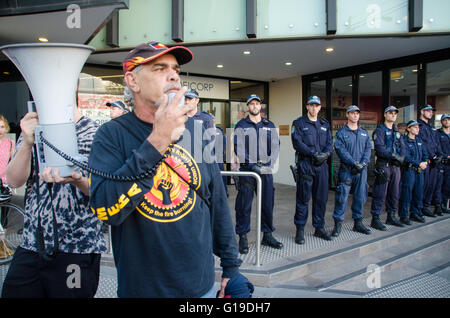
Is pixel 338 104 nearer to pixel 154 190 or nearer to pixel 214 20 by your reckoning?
pixel 214 20

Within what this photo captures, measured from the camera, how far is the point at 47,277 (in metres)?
1.58

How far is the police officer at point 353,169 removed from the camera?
4809 millimetres

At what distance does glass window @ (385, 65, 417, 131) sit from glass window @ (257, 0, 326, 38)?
3.11 m

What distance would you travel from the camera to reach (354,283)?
3625 millimetres

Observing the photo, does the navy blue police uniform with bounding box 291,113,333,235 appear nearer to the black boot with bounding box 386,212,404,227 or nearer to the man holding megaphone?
the black boot with bounding box 386,212,404,227

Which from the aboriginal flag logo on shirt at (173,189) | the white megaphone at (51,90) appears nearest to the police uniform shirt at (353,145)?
the aboriginal flag logo on shirt at (173,189)

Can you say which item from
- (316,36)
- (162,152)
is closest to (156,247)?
(162,152)

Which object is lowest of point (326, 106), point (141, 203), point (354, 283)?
point (354, 283)

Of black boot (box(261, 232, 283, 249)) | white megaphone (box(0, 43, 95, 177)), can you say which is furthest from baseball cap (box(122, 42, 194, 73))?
black boot (box(261, 232, 283, 249))

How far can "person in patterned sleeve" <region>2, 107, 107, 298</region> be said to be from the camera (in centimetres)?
156

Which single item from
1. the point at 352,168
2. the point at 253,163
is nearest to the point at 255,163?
the point at 253,163

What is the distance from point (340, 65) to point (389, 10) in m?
2.58

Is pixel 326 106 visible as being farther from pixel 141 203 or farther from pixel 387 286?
pixel 141 203

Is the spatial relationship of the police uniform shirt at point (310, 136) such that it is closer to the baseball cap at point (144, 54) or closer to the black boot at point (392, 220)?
the black boot at point (392, 220)
